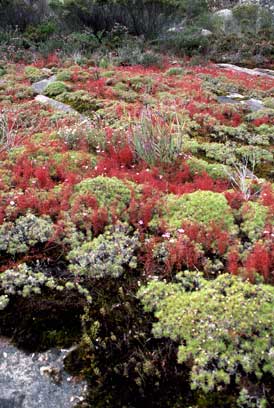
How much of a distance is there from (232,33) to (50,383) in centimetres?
2190

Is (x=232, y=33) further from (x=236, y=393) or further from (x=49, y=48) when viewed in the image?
(x=236, y=393)

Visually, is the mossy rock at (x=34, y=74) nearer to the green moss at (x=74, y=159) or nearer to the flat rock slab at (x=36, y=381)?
the green moss at (x=74, y=159)

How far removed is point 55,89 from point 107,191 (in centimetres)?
678

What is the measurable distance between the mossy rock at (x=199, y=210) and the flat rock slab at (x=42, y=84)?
7.58 m

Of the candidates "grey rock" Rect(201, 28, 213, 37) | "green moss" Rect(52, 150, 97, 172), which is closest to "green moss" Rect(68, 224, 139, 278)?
"green moss" Rect(52, 150, 97, 172)

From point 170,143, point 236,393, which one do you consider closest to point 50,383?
point 236,393

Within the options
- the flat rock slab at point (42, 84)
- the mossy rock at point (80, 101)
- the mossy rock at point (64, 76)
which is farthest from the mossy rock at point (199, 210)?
the mossy rock at point (64, 76)

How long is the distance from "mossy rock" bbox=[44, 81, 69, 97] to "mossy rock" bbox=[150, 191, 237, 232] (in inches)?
276

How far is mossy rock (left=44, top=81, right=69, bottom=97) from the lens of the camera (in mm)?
11570

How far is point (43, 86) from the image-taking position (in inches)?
485

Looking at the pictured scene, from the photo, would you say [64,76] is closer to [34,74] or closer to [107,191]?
[34,74]

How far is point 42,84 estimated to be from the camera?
12461mm

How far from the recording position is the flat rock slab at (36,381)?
3441 millimetres

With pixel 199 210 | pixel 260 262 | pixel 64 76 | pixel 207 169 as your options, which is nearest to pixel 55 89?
pixel 64 76
